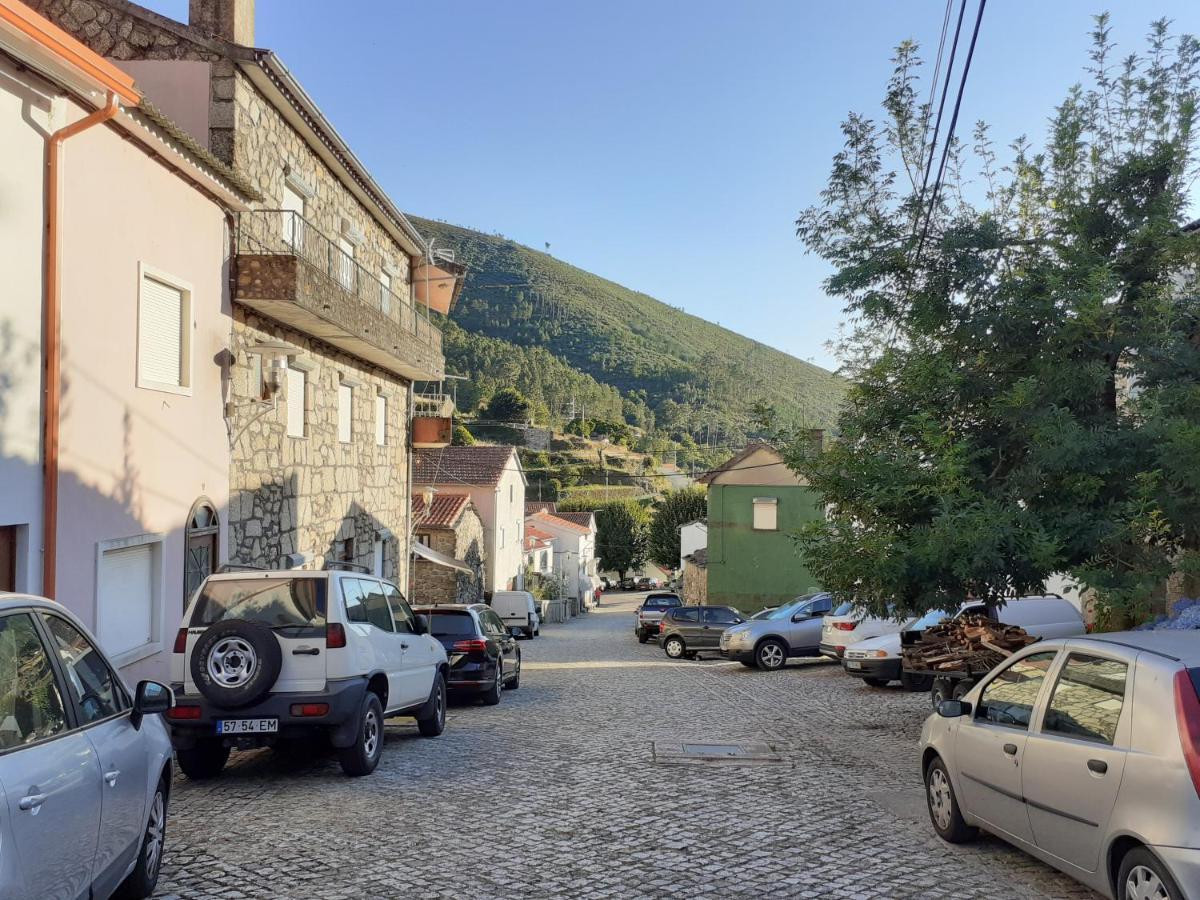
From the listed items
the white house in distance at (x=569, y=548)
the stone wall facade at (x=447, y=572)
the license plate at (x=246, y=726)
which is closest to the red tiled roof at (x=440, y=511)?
the stone wall facade at (x=447, y=572)

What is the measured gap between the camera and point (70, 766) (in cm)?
386

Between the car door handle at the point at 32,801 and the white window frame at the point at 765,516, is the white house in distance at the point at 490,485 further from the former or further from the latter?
the car door handle at the point at 32,801

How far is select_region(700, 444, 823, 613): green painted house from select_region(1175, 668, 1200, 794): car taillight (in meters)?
33.4

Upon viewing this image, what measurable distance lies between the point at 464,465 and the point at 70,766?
42231 millimetres

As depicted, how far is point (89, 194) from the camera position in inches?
364

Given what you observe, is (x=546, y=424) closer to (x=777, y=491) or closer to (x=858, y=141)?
(x=777, y=491)

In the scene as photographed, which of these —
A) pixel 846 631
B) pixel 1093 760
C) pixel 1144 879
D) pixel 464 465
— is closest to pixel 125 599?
pixel 1093 760

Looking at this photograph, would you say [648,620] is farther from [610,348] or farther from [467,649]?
[610,348]

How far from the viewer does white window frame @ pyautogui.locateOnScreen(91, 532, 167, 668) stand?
944cm

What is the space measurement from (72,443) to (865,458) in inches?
292

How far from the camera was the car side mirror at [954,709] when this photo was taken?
6.32 m

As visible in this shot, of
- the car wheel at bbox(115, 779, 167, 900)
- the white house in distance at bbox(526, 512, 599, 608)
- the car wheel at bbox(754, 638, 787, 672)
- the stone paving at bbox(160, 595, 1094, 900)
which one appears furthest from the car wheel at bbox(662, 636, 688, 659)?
the white house in distance at bbox(526, 512, 599, 608)

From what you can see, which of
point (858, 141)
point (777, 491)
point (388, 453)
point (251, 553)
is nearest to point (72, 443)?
point (251, 553)

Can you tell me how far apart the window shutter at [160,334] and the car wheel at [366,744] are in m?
4.41
